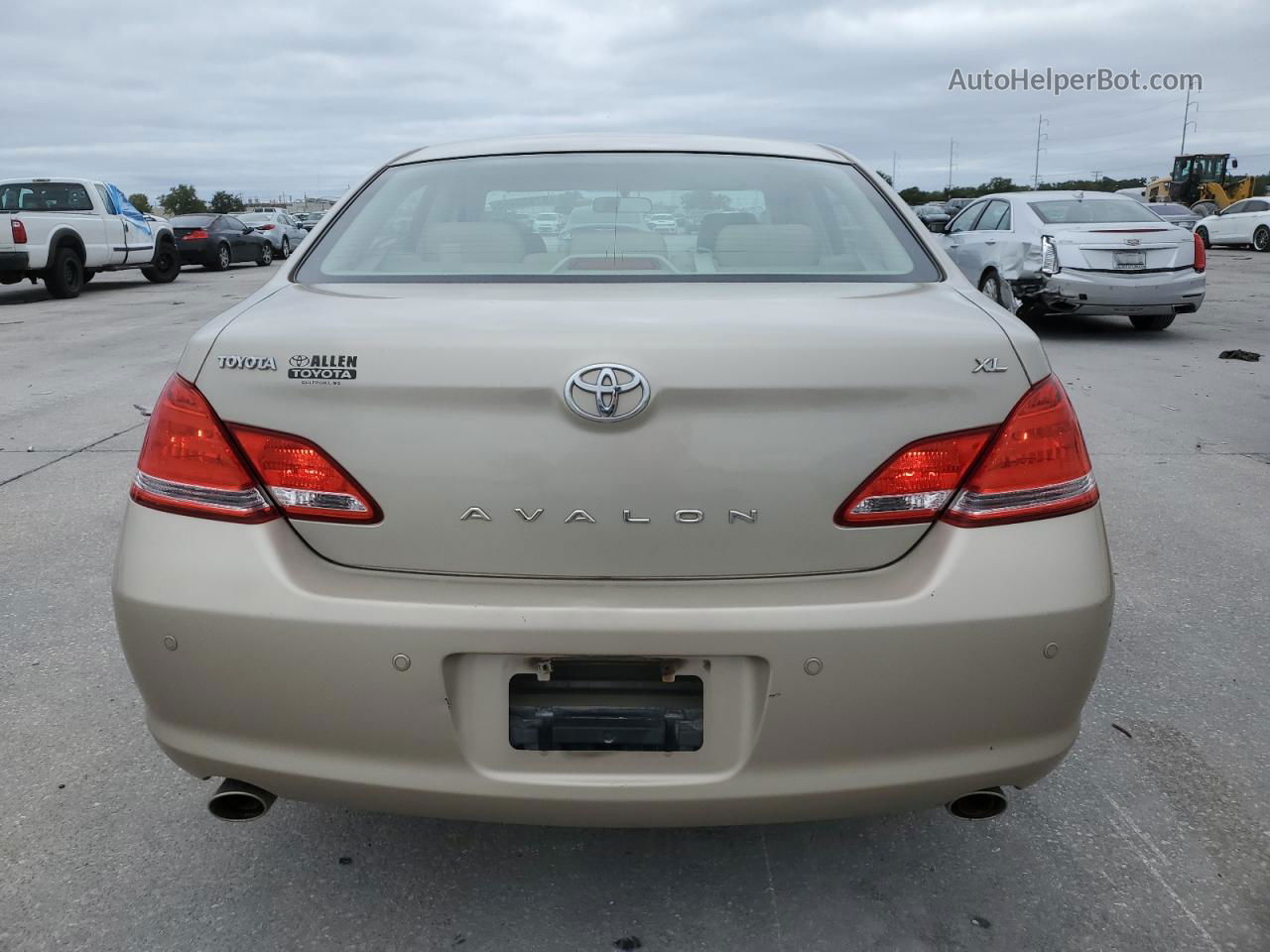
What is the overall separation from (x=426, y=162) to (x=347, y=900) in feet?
6.06

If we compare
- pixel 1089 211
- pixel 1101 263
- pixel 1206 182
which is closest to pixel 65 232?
pixel 1089 211

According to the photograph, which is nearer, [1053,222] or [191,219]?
[1053,222]

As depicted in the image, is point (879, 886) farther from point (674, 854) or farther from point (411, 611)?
point (411, 611)

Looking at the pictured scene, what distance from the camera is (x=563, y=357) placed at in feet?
5.87

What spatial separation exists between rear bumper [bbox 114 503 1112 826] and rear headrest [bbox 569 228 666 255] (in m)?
0.98

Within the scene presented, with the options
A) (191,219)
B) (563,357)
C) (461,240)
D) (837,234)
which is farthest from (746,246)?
(191,219)

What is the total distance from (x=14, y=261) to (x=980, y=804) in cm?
1684

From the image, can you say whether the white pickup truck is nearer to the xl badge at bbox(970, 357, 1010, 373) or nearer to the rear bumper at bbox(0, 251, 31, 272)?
the rear bumper at bbox(0, 251, 31, 272)

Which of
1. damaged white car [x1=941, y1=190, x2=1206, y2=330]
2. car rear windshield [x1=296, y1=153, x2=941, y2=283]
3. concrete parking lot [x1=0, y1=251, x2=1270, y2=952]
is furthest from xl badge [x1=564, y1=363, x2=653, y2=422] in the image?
damaged white car [x1=941, y1=190, x2=1206, y2=330]

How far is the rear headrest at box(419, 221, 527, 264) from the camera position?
95.7 inches

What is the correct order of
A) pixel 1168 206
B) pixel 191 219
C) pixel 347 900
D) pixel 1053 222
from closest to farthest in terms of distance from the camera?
pixel 347 900 → pixel 1053 222 → pixel 191 219 → pixel 1168 206

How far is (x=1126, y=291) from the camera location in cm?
1077

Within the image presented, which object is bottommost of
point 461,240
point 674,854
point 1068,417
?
point 674,854

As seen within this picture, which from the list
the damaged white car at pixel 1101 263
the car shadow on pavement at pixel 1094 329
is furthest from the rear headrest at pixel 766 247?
the car shadow on pavement at pixel 1094 329
